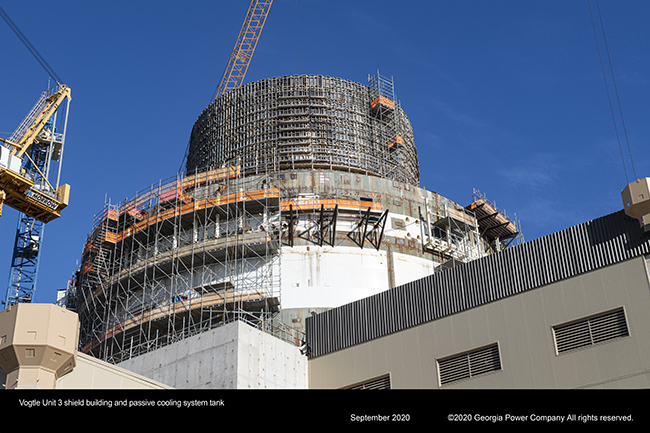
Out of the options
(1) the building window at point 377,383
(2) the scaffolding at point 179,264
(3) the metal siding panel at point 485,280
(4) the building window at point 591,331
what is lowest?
(1) the building window at point 377,383

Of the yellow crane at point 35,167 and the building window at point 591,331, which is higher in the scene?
the yellow crane at point 35,167

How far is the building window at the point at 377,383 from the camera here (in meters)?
37.2

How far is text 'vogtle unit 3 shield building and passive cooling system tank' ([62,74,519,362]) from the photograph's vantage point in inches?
2153

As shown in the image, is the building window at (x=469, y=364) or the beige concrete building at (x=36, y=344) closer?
the beige concrete building at (x=36, y=344)

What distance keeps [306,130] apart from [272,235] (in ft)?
53.2

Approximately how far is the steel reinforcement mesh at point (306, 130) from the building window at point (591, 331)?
35.7 m

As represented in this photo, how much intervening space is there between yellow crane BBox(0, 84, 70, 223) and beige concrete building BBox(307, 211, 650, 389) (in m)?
38.6

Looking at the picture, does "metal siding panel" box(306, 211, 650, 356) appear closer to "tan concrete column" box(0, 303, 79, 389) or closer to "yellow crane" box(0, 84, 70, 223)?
"tan concrete column" box(0, 303, 79, 389)

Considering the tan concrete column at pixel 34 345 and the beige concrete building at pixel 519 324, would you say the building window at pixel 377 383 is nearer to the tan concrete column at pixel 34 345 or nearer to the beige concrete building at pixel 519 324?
the beige concrete building at pixel 519 324

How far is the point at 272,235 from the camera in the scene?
5659 centimetres

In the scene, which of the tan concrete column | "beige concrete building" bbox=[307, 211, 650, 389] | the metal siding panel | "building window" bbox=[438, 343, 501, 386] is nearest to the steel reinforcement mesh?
the metal siding panel

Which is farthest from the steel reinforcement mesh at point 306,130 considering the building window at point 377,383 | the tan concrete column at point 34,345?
the tan concrete column at point 34,345
